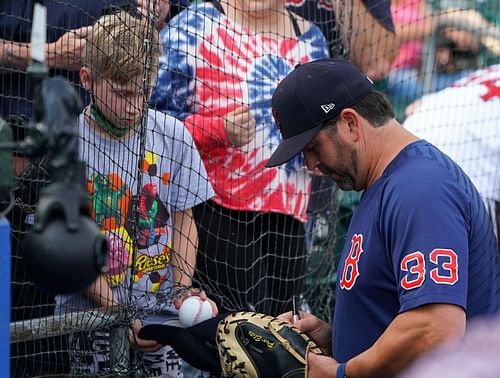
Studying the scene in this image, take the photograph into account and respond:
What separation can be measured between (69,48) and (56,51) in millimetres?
54

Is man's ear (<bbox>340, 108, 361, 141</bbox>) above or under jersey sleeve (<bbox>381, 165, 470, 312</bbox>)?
above

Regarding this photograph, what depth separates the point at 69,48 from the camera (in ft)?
14.0

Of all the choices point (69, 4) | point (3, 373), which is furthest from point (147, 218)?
point (3, 373)


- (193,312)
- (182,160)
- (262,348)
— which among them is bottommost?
(193,312)

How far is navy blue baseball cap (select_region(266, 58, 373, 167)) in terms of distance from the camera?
3.46 meters

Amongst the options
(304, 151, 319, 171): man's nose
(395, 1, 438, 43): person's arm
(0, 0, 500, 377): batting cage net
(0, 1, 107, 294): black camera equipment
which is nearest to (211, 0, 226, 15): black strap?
(0, 0, 500, 377): batting cage net

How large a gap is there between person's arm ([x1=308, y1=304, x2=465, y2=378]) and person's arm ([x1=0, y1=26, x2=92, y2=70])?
1817mm

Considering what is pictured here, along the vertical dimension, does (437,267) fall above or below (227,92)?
below

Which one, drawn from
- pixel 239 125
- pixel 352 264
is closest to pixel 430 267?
pixel 352 264

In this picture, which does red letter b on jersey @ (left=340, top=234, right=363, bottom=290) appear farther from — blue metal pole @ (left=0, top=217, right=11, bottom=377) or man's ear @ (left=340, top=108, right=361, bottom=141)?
blue metal pole @ (left=0, top=217, right=11, bottom=377)

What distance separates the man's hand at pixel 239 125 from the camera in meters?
4.60

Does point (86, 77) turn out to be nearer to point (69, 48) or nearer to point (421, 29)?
point (69, 48)

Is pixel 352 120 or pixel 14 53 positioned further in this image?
pixel 14 53

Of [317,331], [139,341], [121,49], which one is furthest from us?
[139,341]
